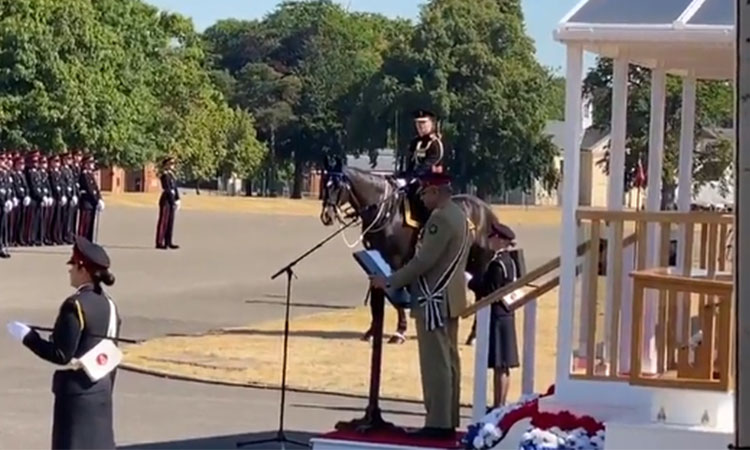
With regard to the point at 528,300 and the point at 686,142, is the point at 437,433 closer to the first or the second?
the point at 528,300

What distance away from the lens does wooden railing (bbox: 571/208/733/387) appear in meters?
9.80

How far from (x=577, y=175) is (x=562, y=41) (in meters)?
0.80

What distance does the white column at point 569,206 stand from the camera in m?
9.83

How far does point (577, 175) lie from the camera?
988cm

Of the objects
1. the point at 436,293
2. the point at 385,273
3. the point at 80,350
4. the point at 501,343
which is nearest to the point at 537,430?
the point at 436,293

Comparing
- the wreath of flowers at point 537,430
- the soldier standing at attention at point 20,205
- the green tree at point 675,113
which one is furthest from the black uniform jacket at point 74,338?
the soldier standing at attention at point 20,205

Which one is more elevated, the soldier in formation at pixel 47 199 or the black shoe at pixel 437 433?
the soldier in formation at pixel 47 199

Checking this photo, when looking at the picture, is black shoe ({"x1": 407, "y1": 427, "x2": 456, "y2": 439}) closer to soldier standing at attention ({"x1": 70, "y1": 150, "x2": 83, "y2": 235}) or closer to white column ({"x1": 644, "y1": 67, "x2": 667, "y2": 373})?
white column ({"x1": 644, "y1": 67, "x2": 667, "y2": 373})

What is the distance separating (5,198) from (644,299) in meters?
25.5

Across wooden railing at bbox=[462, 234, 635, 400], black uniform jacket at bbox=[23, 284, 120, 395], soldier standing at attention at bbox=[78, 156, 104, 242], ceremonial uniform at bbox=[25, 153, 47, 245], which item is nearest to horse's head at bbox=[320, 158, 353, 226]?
wooden railing at bbox=[462, 234, 635, 400]

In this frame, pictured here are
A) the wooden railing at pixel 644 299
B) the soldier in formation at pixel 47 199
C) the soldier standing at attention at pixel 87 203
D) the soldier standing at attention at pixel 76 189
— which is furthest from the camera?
the soldier standing at attention at pixel 76 189

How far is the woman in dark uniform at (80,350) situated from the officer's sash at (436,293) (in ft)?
8.43

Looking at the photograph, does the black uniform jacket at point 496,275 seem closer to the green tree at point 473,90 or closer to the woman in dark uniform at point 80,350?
the woman in dark uniform at point 80,350

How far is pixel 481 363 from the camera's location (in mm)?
11227
